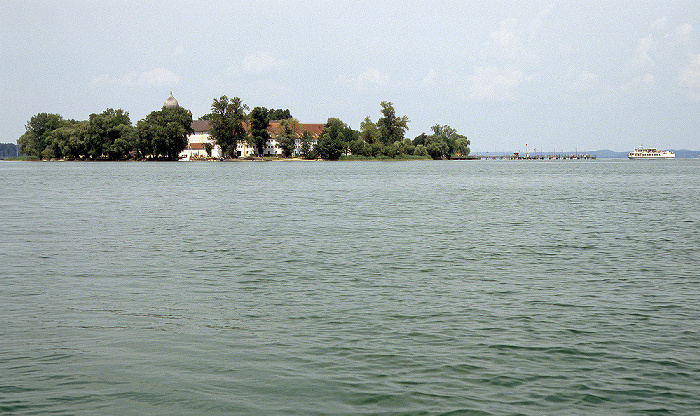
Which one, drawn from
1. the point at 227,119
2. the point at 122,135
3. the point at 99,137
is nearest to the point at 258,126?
the point at 227,119

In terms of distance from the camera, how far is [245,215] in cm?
3622

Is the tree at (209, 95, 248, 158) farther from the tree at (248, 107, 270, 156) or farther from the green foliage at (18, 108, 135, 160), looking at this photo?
the green foliage at (18, 108, 135, 160)

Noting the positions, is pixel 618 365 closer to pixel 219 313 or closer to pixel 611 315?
pixel 611 315

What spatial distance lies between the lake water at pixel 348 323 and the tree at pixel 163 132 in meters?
142

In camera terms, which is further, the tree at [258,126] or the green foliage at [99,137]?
the tree at [258,126]

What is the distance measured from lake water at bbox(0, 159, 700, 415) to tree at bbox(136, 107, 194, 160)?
14195 centimetres

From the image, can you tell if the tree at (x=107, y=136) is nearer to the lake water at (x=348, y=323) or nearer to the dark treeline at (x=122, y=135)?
the dark treeline at (x=122, y=135)

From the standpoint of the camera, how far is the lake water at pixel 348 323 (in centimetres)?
927

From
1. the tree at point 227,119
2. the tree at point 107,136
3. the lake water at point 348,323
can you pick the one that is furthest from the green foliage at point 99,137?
the lake water at point 348,323

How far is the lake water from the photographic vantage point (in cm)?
927

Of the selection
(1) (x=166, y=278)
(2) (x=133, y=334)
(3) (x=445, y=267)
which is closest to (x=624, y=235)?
(3) (x=445, y=267)

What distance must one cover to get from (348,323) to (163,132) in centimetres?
15963

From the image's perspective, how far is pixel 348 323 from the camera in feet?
42.4

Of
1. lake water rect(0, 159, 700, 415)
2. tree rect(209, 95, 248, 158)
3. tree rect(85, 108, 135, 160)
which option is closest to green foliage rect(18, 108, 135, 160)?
tree rect(85, 108, 135, 160)
